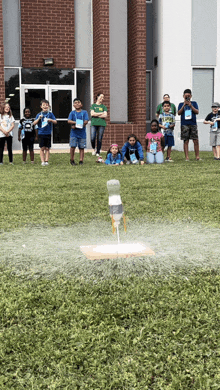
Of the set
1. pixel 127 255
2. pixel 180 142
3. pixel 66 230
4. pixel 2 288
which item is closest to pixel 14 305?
pixel 2 288

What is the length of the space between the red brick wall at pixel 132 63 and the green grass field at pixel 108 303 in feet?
43.8

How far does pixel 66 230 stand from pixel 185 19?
1649 cm

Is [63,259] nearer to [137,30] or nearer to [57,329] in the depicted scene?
[57,329]

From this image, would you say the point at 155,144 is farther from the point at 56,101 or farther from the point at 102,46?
the point at 56,101

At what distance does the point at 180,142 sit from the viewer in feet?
64.7

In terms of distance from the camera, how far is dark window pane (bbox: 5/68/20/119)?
20.0m

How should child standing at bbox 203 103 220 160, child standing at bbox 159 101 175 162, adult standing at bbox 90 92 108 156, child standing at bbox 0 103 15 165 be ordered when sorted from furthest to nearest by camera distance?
adult standing at bbox 90 92 108 156
child standing at bbox 203 103 220 160
child standing at bbox 159 101 175 162
child standing at bbox 0 103 15 165

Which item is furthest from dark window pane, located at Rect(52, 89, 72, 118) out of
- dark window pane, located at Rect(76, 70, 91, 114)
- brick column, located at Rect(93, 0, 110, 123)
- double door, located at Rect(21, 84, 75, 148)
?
brick column, located at Rect(93, 0, 110, 123)

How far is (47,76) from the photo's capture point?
20.4 meters

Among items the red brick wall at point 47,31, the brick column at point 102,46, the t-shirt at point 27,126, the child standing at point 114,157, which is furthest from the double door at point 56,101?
the child standing at point 114,157

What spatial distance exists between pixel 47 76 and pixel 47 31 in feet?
6.04

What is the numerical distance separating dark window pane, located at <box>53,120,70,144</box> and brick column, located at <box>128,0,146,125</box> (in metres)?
2.82

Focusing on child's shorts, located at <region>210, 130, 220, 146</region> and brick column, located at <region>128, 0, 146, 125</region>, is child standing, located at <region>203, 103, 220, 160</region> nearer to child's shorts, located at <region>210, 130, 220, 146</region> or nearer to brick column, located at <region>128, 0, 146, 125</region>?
child's shorts, located at <region>210, 130, 220, 146</region>

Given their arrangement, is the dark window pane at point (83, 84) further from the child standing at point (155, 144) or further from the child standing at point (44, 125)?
the child standing at point (44, 125)
